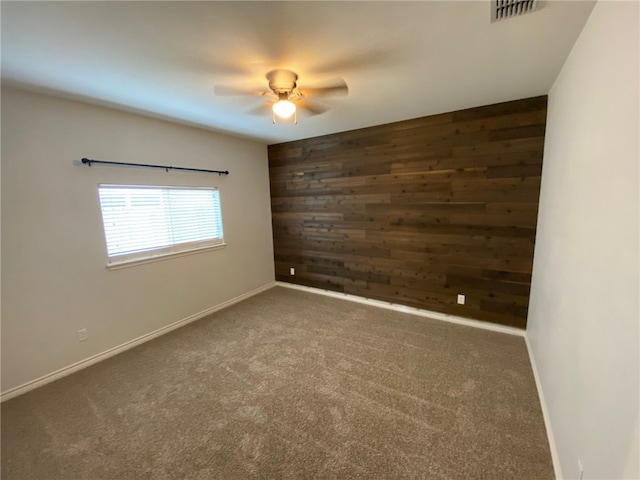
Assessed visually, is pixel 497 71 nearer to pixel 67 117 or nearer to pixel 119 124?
pixel 119 124

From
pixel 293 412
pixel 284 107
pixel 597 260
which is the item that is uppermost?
pixel 284 107

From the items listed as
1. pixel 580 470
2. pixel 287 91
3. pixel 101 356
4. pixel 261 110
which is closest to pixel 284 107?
pixel 287 91

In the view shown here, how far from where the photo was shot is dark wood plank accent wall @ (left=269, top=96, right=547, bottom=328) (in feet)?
8.89

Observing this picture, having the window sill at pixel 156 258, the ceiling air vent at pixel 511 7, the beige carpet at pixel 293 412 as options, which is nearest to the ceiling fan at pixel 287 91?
the ceiling air vent at pixel 511 7

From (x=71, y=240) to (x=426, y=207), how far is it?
12.2 feet

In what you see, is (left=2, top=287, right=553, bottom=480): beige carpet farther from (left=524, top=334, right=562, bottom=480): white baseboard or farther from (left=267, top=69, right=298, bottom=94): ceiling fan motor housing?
(left=267, top=69, right=298, bottom=94): ceiling fan motor housing

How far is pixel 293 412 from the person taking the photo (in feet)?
6.28

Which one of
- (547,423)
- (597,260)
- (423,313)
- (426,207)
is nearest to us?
(597,260)

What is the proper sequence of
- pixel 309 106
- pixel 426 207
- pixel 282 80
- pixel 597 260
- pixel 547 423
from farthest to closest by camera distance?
pixel 426 207 → pixel 309 106 → pixel 282 80 → pixel 547 423 → pixel 597 260

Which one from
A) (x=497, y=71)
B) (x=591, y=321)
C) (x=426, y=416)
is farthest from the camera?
(x=497, y=71)

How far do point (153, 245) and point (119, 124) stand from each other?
131 cm

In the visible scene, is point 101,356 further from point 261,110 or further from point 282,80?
point 282,80

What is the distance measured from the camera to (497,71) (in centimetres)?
199

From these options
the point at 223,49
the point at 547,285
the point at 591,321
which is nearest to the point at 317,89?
the point at 223,49
